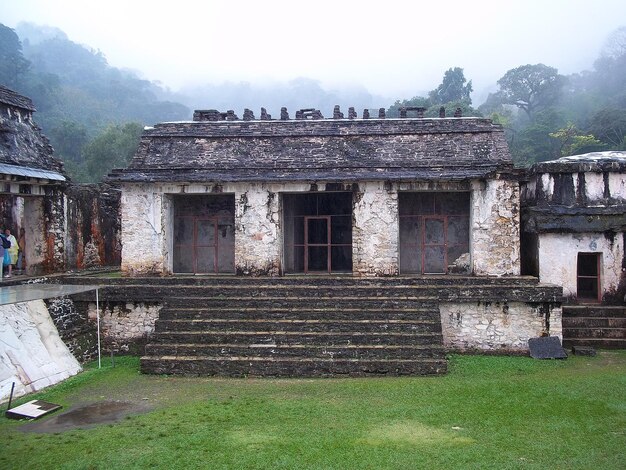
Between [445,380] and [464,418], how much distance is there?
195 cm

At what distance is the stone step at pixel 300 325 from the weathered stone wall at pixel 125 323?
44.3 inches

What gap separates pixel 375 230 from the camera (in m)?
13.0

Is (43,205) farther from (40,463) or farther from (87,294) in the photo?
(40,463)

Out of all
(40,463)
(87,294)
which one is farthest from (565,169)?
(40,463)

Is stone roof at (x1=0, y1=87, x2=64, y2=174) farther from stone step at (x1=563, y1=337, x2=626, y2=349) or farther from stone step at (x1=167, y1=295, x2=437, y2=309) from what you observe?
stone step at (x1=563, y1=337, x2=626, y2=349)

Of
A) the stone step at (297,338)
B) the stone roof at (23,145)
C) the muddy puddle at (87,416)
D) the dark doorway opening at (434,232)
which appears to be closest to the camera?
the muddy puddle at (87,416)

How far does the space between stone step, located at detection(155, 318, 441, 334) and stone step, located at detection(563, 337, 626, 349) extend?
141 inches

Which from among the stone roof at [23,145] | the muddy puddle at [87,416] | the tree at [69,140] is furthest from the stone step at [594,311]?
the tree at [69,140]

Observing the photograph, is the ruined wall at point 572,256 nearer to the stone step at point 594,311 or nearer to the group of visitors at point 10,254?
the stone step at point 594,311

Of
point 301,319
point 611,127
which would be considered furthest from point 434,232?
point 611,127

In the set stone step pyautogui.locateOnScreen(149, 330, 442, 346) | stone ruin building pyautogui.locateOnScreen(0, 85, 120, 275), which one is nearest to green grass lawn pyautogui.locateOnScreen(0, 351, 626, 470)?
stone step pyautogui.locateOnScreen(149, 330, 442, 346)

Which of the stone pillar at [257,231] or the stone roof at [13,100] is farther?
the stone roof at [13,100]

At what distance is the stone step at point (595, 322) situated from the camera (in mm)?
12648

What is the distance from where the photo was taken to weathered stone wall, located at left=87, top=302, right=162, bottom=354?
12172 millimetres
